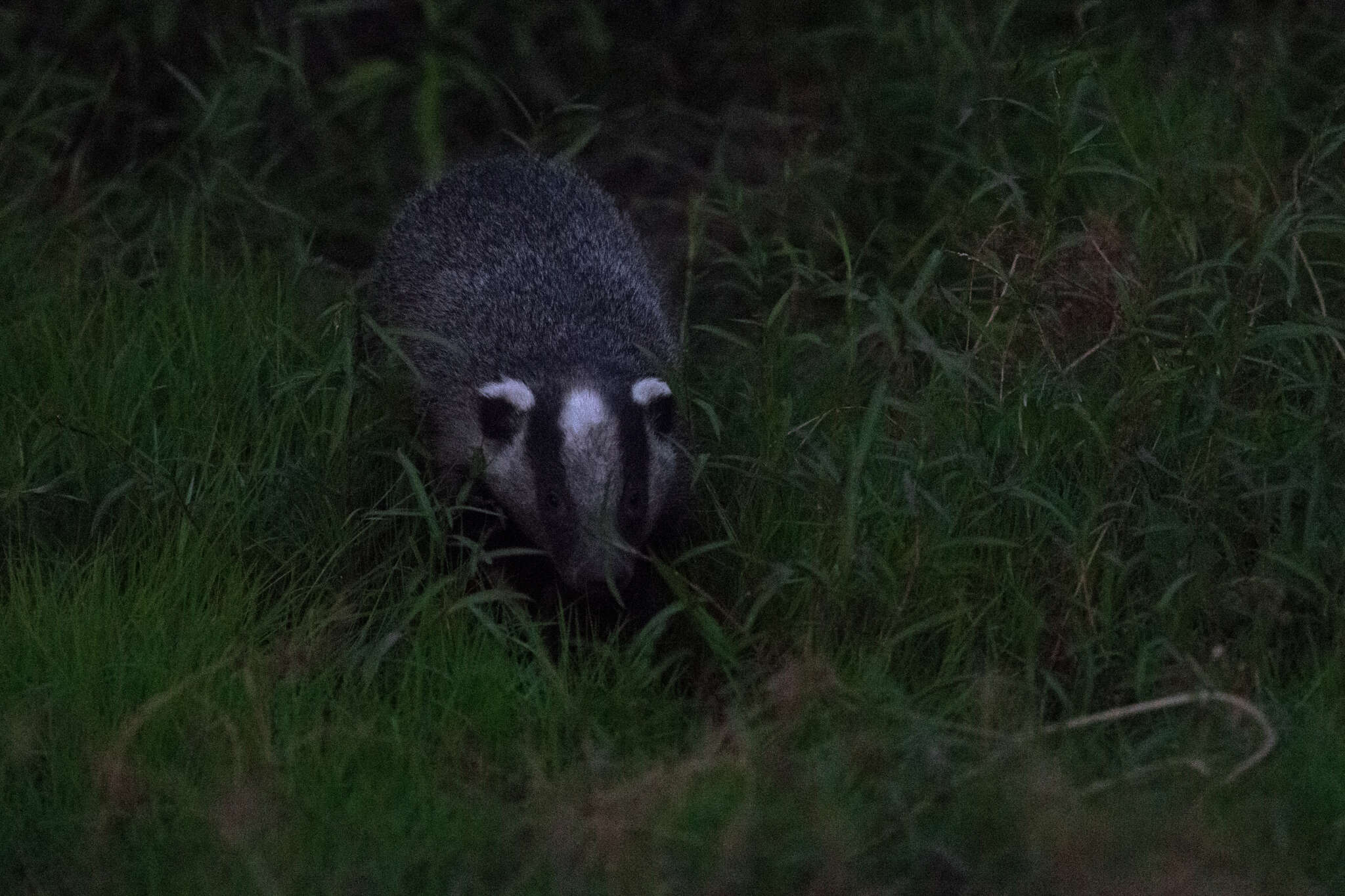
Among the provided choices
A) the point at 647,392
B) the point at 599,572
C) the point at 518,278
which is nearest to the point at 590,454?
the point at 647,392

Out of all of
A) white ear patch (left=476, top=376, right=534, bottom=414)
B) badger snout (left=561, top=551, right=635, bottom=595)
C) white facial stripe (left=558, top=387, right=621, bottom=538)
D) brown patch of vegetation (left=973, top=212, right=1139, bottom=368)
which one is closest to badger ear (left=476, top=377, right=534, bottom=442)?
white ear patch (left=476, top=376, right=534, bottom=414)

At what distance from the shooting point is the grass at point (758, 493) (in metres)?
3.83

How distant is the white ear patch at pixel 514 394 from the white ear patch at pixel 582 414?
0.42 feet

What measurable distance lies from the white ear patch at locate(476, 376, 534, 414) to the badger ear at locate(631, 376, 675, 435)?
0.30 meters

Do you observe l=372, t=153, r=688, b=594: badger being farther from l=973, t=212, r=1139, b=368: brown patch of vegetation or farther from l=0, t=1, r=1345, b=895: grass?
l=973, t=212, r=1139, b=368: brown patch of vegetation

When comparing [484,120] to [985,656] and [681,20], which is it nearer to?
[681,20]

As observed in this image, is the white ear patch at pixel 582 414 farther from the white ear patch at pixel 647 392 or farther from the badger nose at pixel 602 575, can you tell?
the badger nose at pixel 602 575

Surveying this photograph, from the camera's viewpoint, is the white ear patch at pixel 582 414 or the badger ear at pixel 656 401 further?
the badger ear at pixel 656 401

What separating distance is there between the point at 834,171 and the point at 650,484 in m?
2.26

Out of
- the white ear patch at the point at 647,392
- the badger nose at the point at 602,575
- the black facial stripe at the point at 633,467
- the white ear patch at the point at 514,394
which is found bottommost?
the badger nose at the point at 602,575

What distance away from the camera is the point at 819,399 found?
5781 millimetres

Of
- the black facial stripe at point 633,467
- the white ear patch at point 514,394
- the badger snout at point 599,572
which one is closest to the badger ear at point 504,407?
the white ear patch at point 514,394

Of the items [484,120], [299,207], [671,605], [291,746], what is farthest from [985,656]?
[484,120]

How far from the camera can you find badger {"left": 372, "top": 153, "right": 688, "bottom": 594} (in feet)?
17.0
